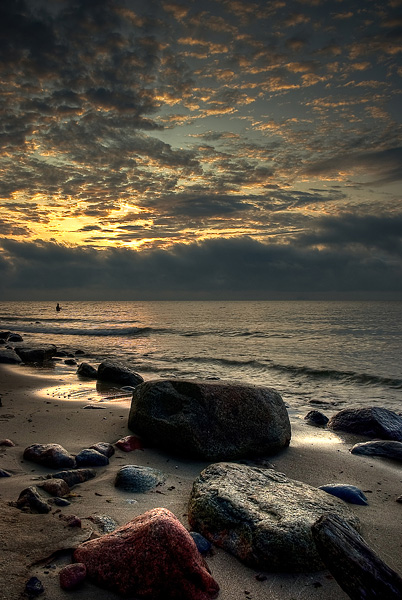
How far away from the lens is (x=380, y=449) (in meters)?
6.20

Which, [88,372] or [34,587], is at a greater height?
[34,587]

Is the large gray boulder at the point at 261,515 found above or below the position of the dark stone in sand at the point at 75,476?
above

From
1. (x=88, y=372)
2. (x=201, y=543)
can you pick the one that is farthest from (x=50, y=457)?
(x=88, y=372)

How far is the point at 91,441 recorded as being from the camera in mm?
5930

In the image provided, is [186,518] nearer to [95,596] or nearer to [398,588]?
[95,596]

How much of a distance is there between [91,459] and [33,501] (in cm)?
144

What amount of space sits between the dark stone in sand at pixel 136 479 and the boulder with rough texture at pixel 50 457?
804mm

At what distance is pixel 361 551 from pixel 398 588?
0.75 ft

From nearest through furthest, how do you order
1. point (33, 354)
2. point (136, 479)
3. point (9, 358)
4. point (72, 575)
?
1. point (72, 575)
2. point (136, 479)
3. point (9, 358)
4. point (33, 354)

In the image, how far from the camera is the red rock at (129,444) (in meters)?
5.60

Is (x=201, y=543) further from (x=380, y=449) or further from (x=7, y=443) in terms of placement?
(x=380, y=449)

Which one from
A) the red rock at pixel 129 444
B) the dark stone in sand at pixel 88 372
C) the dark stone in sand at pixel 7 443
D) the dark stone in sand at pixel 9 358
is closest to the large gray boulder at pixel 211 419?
the red rock at pixel 129 444

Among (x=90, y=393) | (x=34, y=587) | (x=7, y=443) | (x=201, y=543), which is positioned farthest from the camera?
(x=90, y=393)

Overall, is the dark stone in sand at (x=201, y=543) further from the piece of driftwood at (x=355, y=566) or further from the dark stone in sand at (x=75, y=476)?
the dark stone in sand at (x=75, y=476)
